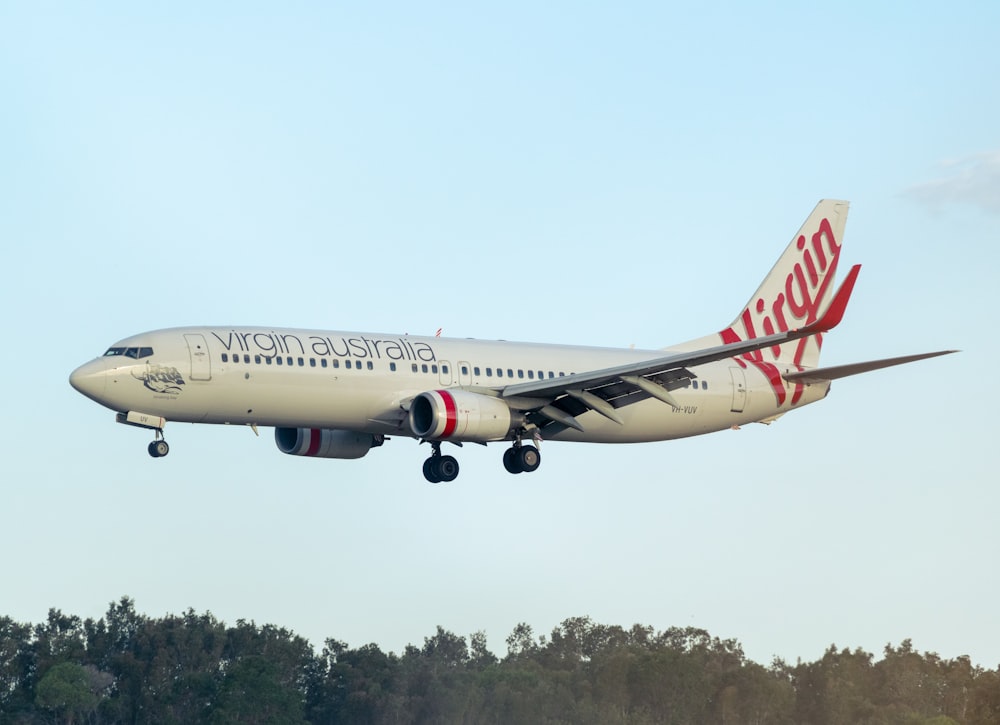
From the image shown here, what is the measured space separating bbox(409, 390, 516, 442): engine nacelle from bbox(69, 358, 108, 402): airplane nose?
31.5ft

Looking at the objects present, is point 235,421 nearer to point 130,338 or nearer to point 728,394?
point 130,338

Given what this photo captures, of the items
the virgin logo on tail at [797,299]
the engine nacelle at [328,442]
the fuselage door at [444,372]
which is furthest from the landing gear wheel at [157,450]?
the virgin logo on tail at [797,299]

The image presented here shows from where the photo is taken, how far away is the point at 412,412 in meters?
56.8

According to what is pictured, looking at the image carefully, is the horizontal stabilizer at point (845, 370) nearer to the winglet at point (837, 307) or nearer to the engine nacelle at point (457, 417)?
the winglet at point (837, 307)

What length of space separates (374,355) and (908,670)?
3050 centimetres

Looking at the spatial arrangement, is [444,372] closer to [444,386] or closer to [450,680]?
[444,386]

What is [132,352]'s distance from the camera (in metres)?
54.8

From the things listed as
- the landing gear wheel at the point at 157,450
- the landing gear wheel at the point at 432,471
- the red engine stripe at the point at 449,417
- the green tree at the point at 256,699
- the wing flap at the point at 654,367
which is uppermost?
the wing flap at the point at 654,367

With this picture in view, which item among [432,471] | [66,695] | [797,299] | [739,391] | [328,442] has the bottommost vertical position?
[66,695]

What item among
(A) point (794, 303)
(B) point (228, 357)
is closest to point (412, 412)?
(B) point (228, 357)

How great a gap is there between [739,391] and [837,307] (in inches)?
439

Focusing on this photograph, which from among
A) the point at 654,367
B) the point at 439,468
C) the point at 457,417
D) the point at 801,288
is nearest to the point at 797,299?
the point at 801,288

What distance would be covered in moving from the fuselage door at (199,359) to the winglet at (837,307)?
58.8 ft

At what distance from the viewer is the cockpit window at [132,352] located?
5469cm
